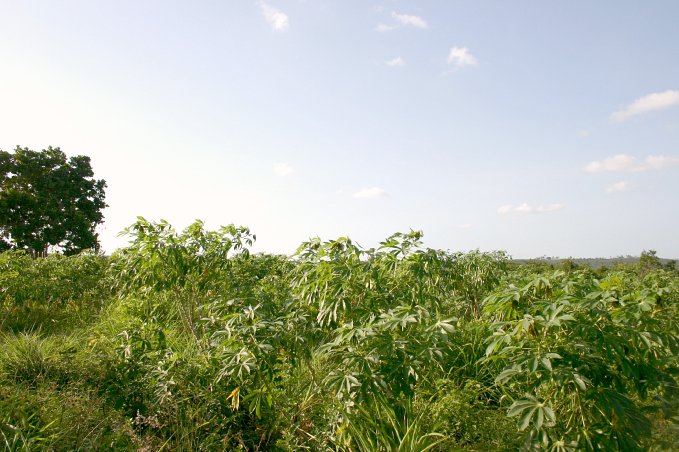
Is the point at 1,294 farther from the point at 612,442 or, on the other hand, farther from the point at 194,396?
the point at 612,442

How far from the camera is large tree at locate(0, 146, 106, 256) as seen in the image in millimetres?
17828

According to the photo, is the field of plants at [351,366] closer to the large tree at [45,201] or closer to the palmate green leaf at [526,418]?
the palmate green leaf at [526,418]

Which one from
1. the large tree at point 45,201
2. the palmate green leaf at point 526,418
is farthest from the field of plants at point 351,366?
the large tree at point 45,201

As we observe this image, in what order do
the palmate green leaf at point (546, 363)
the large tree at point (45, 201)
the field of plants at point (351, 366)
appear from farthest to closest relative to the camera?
the large tree at point (45, 201)
the field of plants at point (351, 366)
the palmate green leaf at point (546, 363)

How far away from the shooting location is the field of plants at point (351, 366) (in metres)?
2.15

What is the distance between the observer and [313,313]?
304cm

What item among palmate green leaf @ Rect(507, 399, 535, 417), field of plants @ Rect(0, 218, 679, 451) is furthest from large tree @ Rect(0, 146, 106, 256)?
palmate green leaf @ Rect(507, 399, 535, 417)

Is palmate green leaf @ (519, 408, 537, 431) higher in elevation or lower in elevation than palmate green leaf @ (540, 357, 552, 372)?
lower

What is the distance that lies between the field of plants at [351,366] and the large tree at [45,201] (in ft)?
53.8

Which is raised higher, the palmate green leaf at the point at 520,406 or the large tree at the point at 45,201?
the large tree at the point at 45,201

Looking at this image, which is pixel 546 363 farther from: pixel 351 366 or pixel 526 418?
pixel 351 366

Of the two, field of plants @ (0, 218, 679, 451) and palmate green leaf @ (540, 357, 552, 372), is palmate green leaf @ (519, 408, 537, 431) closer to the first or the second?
field of plants @ (0, 218, 679, 451)

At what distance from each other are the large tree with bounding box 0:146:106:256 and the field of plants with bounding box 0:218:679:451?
16394mm

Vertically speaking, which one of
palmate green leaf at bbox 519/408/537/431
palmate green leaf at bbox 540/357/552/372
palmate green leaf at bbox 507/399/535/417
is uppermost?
palmate green leaf at bbox 540/357/552/372
